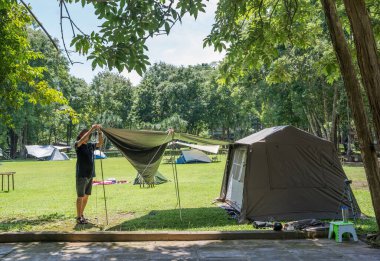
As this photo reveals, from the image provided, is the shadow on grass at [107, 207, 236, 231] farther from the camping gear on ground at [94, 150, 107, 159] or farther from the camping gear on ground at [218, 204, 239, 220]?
the camping gear on ground at [94, 150, 107, 159]

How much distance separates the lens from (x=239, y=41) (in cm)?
754

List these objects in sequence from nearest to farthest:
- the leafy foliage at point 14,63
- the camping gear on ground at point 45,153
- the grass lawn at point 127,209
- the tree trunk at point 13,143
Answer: the grass lawn at point 127,209 → the leafy foliage at point 14,63 → the camping gear on ground at point 45,153 → the tree trunk at point 13,143

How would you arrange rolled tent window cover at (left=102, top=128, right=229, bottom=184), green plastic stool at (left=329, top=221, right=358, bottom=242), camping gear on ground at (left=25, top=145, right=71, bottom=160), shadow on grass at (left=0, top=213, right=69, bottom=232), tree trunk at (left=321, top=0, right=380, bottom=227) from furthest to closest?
camping gear on ground at (left=25, top=145, right=71, bottom=160), rolled tent window cover at (left=102, top=128, right=229, bottom=184), shadow on grass at (left=0, top=213, right=69, bottom=232), green plastic stool at (left=329, top=221, right=358, bottom=242), tree trunk at (left=321, top=0, right=380, bottom=227)

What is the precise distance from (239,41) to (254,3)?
988mm

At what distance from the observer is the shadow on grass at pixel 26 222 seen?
729 cm

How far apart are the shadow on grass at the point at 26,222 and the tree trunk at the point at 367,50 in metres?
6.16

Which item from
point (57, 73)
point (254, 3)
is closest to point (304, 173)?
point (254, 3)

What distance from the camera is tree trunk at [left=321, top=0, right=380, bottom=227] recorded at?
18.5ft

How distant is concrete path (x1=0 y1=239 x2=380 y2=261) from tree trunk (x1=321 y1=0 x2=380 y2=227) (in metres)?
0.85

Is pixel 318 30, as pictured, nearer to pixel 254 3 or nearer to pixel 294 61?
pixel 254 3

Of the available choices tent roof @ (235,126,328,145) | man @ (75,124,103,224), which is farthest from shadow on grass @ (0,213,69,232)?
tent roof @ (235,126,328,145)

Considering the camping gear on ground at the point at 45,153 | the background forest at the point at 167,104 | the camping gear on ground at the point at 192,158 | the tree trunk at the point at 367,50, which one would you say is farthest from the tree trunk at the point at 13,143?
the tree trunk at the point at 367,50

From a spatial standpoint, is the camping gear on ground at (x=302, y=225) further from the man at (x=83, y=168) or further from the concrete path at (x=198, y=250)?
the man at (x=83, y=168)

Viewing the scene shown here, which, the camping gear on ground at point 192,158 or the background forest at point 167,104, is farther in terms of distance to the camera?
the camping gear on ground at point 192,158
